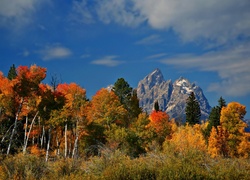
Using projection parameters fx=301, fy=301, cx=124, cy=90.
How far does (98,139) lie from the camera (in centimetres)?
4769

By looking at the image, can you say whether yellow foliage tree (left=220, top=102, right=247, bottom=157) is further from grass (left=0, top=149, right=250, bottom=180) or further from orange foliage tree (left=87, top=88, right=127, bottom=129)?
grass (left=0, top=149, right=250, bottom=180)

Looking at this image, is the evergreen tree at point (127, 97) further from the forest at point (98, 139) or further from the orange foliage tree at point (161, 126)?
the orange foliage tree at point (161, 126)

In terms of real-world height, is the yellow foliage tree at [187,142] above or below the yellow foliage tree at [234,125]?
below

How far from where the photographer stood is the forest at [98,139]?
47.3ft

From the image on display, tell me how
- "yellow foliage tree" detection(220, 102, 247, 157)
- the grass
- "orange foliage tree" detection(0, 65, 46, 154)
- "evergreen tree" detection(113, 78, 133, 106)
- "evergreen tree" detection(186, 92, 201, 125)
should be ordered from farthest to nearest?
"evergreen tree" detection(186, 92, 201, 125)
"evergreen tree" detection(113, 78, 133, 106)
"yellow foliage tree" detection(220, 102, 247, 157)
"orange foliage tree" detection(0, 65, 46, 154)
the grass

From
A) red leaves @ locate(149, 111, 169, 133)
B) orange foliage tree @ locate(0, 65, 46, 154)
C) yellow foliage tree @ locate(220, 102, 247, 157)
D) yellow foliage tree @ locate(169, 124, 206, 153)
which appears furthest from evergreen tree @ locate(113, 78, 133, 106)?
orange foliage tree @ locate(0, 65, 46, 154)

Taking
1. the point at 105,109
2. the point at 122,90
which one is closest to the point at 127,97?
the point at 122,90

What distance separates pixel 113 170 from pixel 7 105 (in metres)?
26.1

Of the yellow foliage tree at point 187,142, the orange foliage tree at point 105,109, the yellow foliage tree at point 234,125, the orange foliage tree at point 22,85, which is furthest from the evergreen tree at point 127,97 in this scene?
the orange foliage tree at point 22,85

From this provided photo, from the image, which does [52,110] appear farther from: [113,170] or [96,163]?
[113,170]

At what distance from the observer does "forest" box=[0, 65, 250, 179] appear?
47.3 feet

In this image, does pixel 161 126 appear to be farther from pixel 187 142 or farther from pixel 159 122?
pixel 187 142

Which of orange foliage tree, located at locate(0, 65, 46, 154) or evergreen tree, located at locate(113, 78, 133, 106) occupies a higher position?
evergreen tree, located at locate(113, 78, 133, 106)

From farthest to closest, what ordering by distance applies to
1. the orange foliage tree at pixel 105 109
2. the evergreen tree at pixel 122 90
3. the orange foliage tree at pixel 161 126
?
the evergreen tree at pixel 122 90, the orange foliage tree at pixel 161 126, the orange foliage tree at pixel 105 109
